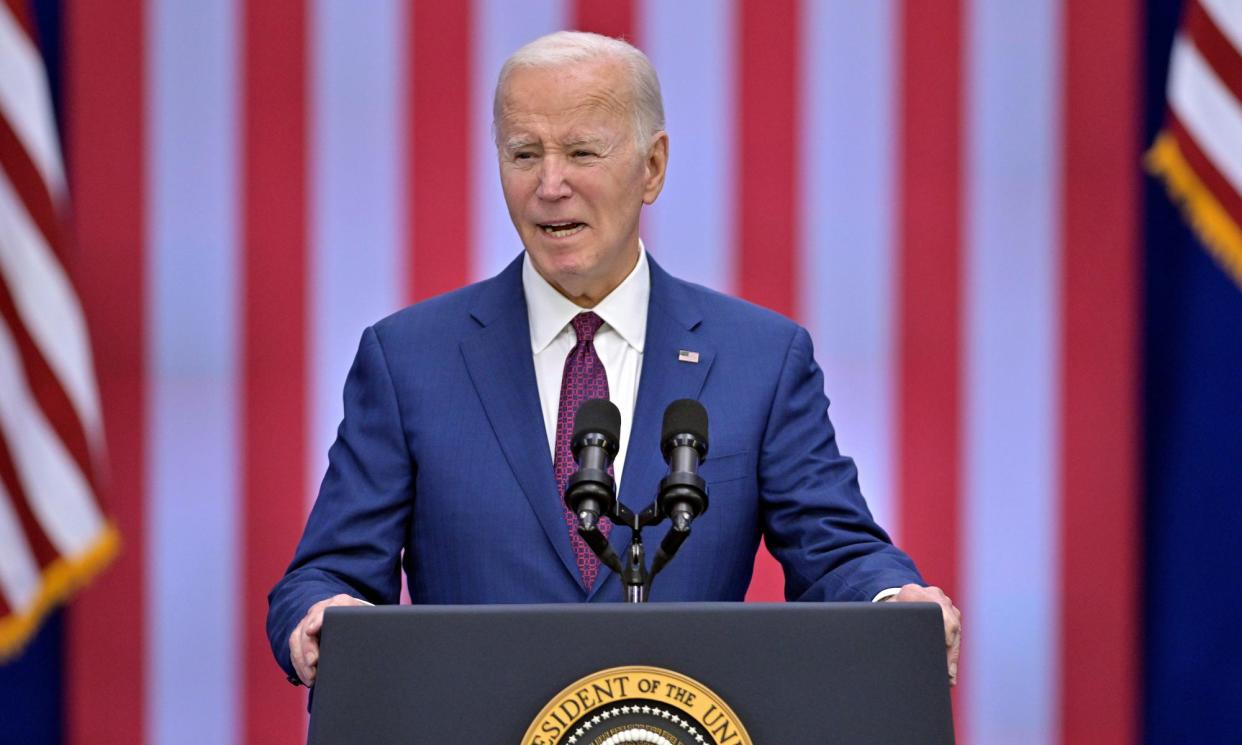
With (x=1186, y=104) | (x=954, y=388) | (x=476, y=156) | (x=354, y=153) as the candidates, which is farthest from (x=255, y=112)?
(x=1186, y=104)

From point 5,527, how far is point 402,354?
5.33 ft

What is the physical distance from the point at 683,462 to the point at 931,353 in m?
2.31

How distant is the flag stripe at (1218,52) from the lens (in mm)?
3652

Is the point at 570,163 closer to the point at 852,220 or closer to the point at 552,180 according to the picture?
the point at 552,180

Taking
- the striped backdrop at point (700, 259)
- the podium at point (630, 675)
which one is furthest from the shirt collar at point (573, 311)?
the striped backdrop at point (700, 259)

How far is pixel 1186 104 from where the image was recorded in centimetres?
368

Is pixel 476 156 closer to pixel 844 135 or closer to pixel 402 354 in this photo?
pixel 844 135

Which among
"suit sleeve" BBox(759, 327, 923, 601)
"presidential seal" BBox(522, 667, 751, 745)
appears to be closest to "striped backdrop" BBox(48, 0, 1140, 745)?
"suit sleeve" BBox(759, 327, 923, 601)

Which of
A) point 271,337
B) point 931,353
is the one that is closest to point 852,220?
point 931,353

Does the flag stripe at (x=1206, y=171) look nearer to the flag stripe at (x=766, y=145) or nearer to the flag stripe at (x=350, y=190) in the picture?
the flag stripe at (x=766, y=145)

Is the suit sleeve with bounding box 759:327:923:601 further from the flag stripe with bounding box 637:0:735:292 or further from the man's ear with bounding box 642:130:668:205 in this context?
the flag stripe with bounding box 637:0:735:292

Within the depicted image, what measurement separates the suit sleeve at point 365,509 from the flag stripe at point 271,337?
1.62 metres

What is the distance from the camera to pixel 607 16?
158 inches

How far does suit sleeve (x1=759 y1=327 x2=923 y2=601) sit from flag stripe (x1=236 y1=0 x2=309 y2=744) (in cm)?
181
